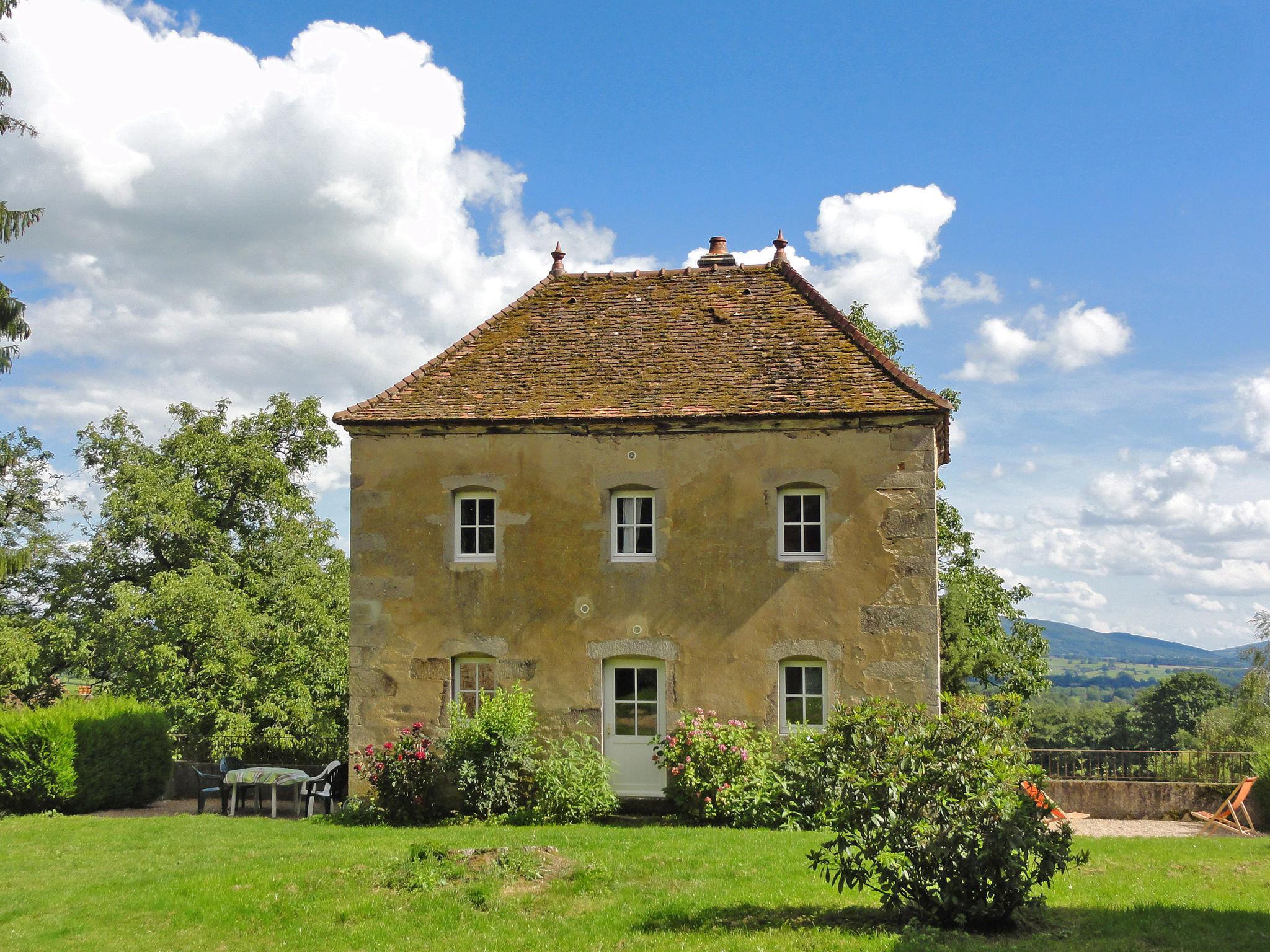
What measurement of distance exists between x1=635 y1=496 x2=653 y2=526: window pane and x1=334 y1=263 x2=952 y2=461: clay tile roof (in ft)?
4.23

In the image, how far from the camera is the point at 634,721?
1462cm

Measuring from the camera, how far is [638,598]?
14.6 m

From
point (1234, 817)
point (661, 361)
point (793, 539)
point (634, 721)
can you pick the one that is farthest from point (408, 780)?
point (1234, 817)

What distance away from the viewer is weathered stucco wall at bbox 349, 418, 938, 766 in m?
14.2

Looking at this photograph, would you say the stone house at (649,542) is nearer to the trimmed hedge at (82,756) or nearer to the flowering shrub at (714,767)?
the flowering shrub at (714,767)

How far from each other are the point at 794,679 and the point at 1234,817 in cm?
726

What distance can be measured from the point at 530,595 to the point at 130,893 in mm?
6537

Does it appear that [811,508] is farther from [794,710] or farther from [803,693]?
[794,710]

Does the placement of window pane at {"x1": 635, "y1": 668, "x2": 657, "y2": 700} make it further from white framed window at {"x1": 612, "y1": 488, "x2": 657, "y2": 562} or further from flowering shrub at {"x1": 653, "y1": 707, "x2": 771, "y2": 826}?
white framed window at {"x1": 612, "y1": 488, "x2": 657, "y2": 562}

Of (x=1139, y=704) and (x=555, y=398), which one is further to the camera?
(x=1139, y=704)

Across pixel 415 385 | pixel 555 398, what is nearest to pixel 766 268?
pixel 555 398

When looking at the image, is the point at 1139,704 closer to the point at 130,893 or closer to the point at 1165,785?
the point at 1165,785

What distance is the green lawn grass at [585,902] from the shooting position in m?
7.91

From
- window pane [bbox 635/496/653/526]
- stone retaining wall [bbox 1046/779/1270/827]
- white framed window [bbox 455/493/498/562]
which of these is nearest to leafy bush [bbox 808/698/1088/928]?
window pane [bbox 635/496/653/526]
